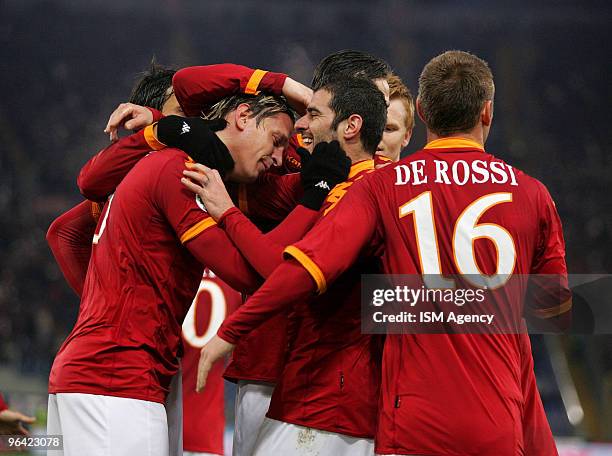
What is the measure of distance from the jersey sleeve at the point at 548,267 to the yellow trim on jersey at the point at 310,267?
0.67 metres

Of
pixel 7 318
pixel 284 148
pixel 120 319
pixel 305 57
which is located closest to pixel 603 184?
pixel 305 57

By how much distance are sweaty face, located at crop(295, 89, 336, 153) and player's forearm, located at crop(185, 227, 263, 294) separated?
1.65 ft

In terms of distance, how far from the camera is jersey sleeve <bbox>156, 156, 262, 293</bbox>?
2477mm

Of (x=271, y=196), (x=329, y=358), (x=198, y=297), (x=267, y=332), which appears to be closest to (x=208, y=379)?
(x=198, y=297)

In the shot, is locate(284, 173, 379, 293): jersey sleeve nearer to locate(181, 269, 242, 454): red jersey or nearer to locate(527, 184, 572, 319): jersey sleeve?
locate(527, 184, 572, 319): jersey sleeve

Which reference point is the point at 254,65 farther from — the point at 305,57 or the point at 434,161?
the point at 434,161

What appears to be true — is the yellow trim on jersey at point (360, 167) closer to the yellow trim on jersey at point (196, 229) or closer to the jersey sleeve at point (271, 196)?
the jersey sleeve at point (271, 196)

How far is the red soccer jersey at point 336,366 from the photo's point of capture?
97.7 inches

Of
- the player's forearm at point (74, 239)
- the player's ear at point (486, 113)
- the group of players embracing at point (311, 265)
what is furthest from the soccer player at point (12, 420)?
the player's ear at point (486, 113)

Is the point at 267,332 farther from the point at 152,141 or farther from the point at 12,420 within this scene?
the point at 12,420

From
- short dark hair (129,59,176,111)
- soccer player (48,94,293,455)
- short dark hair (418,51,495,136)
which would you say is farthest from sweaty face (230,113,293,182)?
short dark hair (129,59,176,111)

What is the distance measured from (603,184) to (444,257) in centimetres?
836

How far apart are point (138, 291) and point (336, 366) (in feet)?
2.20

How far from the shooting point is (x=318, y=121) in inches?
107
